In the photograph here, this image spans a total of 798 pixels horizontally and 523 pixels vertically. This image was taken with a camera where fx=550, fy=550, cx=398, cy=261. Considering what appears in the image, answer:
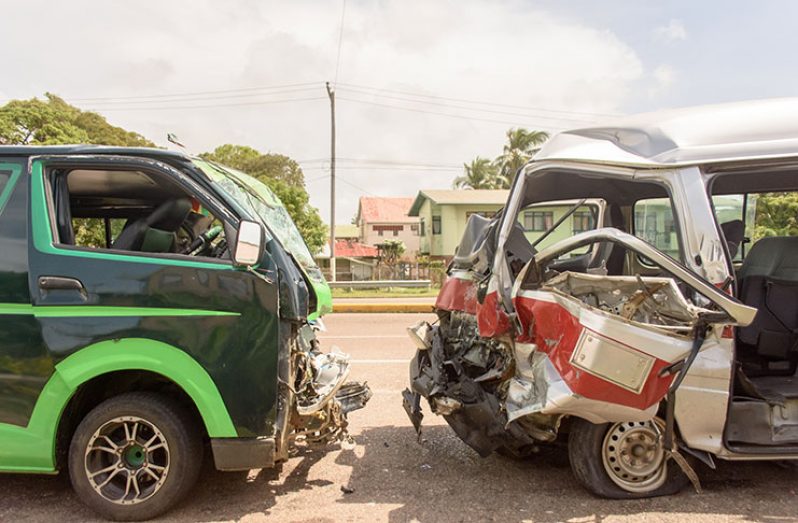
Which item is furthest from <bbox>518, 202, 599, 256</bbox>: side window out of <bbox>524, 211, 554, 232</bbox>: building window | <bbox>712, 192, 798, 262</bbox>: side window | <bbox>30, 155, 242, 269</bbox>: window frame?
<bbox>30, 155, 242, 269</bbox>: window frame

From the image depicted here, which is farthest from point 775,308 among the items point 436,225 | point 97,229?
point 436,225

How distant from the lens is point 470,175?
154 feet

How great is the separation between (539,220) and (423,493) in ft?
9.86

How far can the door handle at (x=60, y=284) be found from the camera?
3.31m

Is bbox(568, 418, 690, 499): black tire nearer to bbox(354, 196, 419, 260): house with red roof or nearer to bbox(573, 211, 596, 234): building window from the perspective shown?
bbox(573, 211, 596, 234): building window

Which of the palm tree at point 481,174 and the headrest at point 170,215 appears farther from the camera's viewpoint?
the palm tree at point 481,174

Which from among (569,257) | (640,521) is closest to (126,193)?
(569,257)

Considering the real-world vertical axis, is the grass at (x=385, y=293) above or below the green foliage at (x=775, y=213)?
below

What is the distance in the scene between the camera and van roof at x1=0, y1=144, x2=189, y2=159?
3.50m

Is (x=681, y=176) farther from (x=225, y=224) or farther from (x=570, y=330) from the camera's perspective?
(x=225, y=224)

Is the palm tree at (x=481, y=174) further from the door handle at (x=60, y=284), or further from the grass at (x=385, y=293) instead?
the door handle at (x=60, y=284)

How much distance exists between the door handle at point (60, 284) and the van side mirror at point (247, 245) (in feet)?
3.17

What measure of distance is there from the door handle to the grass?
15.5 m

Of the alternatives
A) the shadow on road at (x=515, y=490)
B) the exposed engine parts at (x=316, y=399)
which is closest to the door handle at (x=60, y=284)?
the exposed engine parts at (x=316, y=399)
